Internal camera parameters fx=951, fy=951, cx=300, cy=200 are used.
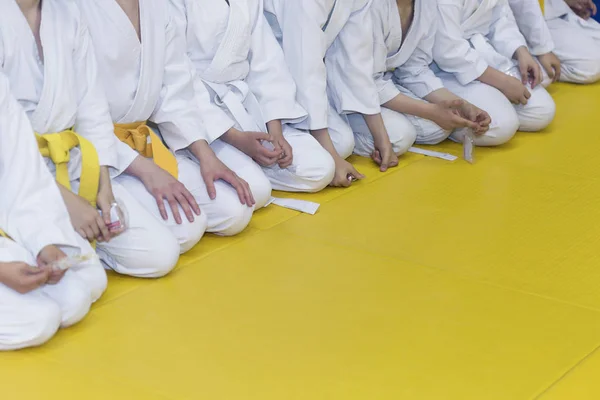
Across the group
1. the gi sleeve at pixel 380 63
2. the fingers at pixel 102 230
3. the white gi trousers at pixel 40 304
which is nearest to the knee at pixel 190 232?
the fingers at pixel 102 230

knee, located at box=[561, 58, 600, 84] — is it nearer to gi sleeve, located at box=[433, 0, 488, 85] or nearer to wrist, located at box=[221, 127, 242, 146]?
gi sleeve, located at box=[433, 0, 488, 85]

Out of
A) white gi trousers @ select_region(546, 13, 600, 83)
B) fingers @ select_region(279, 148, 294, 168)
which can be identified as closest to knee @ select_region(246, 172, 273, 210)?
fingers @ select_region(279, 148, 294, 168)

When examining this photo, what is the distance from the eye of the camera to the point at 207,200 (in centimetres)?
338

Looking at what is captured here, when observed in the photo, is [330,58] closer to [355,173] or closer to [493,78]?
[355,173]

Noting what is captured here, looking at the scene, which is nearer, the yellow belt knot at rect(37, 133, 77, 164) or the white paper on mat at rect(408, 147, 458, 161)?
the yellow belt knot at rect(37, 133, 77, 164)

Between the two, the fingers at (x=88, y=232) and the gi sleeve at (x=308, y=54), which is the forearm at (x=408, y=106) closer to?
the gi sleeve at (x=308, y=54)

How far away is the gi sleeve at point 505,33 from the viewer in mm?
4898

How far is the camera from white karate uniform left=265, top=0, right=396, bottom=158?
154 inches

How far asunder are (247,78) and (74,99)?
1075 mm

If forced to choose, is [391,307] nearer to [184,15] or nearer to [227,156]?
[227,156]

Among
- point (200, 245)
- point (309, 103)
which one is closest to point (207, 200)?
point (200, 245)

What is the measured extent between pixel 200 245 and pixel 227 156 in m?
0.48

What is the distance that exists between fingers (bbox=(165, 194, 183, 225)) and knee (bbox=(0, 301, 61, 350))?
0.69m

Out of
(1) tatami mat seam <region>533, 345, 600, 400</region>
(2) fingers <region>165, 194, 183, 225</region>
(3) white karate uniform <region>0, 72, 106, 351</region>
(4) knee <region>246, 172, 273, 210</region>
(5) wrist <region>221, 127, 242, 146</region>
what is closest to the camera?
(1) tatami mat seam <region>533, 345, 600, 400</region>
